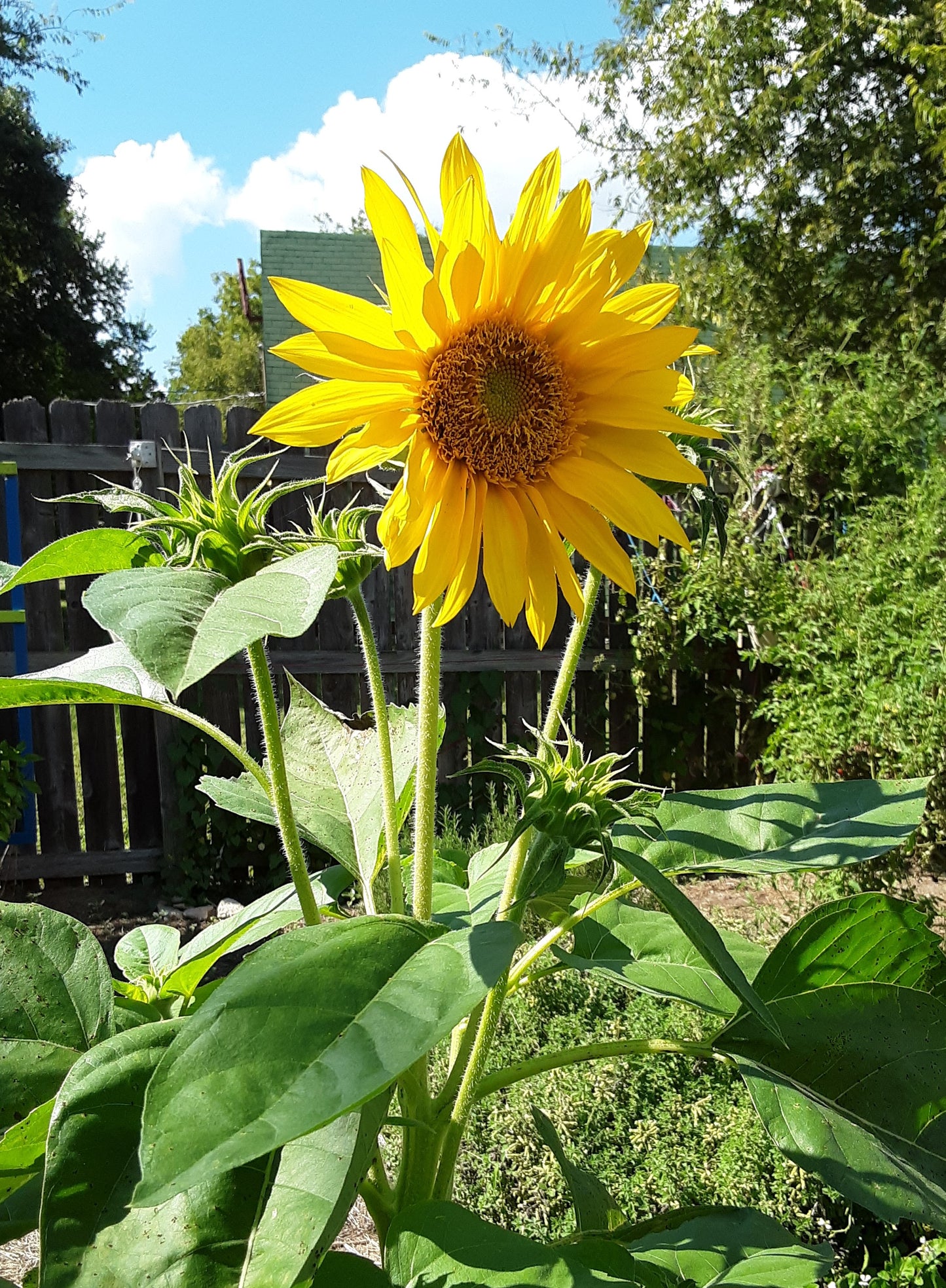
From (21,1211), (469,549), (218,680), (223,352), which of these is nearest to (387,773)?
(469,549)

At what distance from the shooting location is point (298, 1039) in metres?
0.47

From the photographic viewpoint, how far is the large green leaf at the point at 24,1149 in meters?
0.63

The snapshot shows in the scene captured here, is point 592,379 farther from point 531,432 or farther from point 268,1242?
point 268,1242

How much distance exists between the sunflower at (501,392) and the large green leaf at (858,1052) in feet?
1.09

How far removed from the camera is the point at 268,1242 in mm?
512

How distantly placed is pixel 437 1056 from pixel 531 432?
7.10 feet

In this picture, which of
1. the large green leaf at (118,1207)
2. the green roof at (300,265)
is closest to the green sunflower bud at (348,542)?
the large green leaf at (118,1207)

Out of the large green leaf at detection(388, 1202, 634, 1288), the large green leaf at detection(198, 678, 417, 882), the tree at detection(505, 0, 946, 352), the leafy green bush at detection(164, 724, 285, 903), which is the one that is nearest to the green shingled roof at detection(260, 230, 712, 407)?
the tree at detection(505, 0, 946, 352)

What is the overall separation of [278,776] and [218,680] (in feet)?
12.9

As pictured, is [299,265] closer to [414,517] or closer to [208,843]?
[208,843]

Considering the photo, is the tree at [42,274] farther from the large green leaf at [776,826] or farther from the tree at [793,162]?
the large green leaf at [776,826]

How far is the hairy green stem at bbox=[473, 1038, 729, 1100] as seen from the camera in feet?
2.35

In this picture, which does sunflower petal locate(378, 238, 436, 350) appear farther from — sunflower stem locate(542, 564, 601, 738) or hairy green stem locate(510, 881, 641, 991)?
hairy green stem locate(510, 881, 641, 991)

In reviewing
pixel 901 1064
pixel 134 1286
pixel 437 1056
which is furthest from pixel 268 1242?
pixel 437 1056
